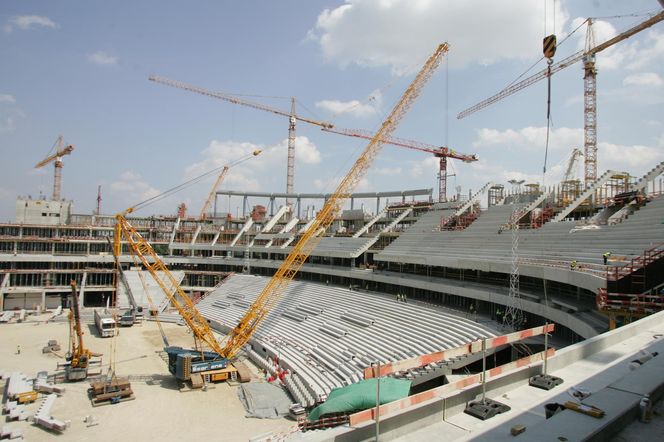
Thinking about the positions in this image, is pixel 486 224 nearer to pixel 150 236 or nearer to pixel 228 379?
pixel 228 379

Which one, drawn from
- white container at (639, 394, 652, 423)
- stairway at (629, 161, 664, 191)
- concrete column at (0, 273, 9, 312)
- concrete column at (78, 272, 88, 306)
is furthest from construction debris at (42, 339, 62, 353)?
stairway at (629, 161, 664, 191)

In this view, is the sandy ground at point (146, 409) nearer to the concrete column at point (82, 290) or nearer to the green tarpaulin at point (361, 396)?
the green tarpaulin at point (361, 396)

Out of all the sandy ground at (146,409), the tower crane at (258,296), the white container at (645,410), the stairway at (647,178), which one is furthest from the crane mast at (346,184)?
the white container at (645,410)

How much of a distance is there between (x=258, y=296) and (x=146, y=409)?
2638 centimetres

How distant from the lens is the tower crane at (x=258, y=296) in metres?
29.7

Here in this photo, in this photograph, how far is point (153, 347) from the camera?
38.9 metres

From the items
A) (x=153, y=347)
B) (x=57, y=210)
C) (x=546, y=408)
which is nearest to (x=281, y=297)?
(x=153, y=347)

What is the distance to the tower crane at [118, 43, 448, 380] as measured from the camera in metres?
29.7

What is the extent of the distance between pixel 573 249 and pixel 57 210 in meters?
79.1

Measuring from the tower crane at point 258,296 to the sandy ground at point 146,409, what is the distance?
1.92 metres

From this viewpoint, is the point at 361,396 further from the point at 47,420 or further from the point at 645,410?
the point at 47,420

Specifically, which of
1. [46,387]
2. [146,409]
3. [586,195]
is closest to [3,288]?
[46,387]

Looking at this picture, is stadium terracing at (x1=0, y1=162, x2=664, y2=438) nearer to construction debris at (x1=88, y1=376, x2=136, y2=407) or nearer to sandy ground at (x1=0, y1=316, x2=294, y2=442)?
sandy ground at (x1=0, y1=316, x2=294, y2=442)

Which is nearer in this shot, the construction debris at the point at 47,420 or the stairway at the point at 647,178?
the construction debris at the point at 47,420
